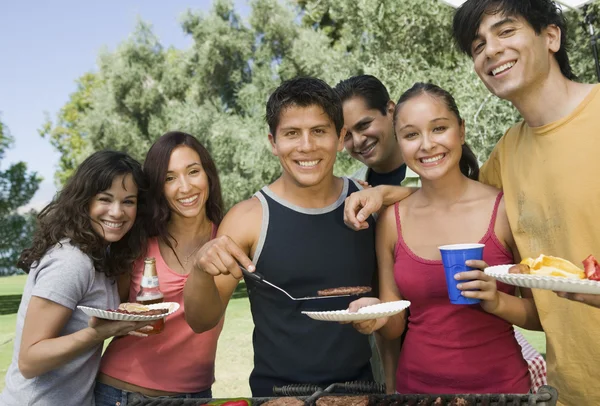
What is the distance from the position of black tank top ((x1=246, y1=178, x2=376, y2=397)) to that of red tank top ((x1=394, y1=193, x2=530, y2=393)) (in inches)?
11.4

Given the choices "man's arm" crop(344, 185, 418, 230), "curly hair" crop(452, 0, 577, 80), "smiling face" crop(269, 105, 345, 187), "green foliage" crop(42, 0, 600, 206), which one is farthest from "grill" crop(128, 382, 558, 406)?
"green foliage" crop(42, 0, 600, 206)

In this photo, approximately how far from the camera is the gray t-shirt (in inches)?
128

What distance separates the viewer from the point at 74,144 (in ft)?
136

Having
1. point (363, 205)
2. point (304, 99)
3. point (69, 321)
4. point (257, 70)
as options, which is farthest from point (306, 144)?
point (257, 70)

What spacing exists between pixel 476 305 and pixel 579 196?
71 cm

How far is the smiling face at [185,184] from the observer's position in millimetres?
3775

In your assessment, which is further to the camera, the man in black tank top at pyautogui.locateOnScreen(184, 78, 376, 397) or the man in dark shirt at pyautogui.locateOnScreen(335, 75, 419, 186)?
the man in dark shirt at pyautogui.locateOnScreen(335, 75, 419, 186)

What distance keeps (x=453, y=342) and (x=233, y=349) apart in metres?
8.86

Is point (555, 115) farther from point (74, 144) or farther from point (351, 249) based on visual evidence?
point (74, 144)

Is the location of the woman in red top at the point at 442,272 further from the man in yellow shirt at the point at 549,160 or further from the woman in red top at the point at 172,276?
the woman in red top at the point at 172,276

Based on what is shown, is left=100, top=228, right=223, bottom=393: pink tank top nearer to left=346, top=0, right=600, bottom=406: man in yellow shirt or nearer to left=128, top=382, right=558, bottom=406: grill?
left=128, top=382, right=558, bottom=406: grill

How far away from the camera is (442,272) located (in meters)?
2.92

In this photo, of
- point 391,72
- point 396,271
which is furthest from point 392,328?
point 391,72

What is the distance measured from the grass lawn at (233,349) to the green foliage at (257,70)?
528 cm
